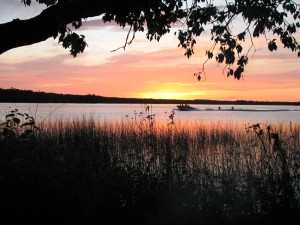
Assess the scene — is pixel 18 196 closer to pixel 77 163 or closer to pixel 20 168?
pixel 20 168

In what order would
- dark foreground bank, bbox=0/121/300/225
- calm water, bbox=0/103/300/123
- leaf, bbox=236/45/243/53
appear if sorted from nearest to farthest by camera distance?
dark foreground bank, bbox=0/121/300/225 < leaf, bbox=236/45/243/53 < calm water, bbox=0/103/300/123

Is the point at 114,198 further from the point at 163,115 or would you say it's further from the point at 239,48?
the point at 163,115

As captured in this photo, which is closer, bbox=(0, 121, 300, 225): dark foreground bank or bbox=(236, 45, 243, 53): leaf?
bbox=(0, 121, 300, 225): dark foreground bank

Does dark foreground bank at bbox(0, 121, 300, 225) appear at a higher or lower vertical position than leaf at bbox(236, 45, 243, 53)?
lower

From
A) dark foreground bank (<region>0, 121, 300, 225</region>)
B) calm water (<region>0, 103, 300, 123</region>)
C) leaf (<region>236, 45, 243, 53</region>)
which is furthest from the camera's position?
calm water (<region>0, 103, 300, 123</region>)

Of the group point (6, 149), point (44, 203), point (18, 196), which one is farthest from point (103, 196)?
point (6, 149)

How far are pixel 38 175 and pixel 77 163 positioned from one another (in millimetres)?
1122

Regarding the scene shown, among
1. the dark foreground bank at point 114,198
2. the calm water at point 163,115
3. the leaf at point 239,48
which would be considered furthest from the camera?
the calm water at point 163,115

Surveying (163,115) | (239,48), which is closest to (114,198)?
(239,48)

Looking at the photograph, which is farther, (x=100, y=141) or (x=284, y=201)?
(x=100, y=141)

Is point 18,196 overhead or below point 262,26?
below

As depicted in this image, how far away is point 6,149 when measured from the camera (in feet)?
22.2

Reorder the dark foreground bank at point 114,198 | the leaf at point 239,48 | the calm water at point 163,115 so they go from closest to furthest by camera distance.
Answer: the dark foreground bank at point 114,198
the leaf at point 239,48
the calm water at point 163,115

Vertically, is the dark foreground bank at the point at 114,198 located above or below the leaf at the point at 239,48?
below
